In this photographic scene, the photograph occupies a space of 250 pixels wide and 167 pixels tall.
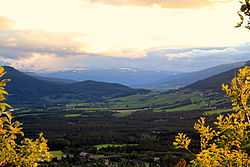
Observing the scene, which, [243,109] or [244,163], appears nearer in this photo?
[244,163]

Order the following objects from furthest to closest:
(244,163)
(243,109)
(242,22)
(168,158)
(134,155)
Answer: (134,155)
(168,158)
(243,109)
(244,163)
(242,22)

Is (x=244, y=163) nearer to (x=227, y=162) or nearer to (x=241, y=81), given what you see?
(x=227, y=162)

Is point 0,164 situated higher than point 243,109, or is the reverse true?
point 243,109

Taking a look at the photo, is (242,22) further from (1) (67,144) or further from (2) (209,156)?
Result: (1) (67,144)

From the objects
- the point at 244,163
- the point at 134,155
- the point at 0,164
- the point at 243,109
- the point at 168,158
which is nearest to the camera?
the point at 0,164

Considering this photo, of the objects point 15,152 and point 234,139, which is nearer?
point 15,152

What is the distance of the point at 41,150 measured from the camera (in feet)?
28.3

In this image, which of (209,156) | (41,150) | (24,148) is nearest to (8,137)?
Result: (24,148)

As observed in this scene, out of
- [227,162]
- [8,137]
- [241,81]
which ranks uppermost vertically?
[241,81]

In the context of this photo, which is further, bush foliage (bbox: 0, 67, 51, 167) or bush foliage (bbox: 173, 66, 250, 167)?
bush foliage (bbox: 173, 66, 250, 167)

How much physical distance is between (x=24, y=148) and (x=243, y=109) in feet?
27.1

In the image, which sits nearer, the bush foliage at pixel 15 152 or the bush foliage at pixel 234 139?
the bush foliage at pixel 15 152

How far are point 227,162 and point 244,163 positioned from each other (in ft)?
1.90

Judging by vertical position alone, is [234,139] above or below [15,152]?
below
